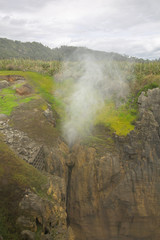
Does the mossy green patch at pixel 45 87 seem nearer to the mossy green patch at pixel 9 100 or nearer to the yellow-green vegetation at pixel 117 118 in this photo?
the mossy green patch at pixel 9 100

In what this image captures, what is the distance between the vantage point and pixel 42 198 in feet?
19.5

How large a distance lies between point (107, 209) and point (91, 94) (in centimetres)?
844

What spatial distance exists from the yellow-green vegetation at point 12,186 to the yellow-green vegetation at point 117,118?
6.21m

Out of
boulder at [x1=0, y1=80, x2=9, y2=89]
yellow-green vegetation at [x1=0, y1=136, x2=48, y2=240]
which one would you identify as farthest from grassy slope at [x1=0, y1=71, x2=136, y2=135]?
yellow-green vegetation at [x1=0, y1=136, x2=48, y2=240]

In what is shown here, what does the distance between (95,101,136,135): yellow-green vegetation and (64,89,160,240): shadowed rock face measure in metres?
1.84

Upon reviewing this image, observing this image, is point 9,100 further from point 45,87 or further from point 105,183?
point 105,183

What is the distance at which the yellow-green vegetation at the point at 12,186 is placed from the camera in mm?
4785

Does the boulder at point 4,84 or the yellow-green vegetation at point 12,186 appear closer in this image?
the yellow-green vegetation at point 12,186

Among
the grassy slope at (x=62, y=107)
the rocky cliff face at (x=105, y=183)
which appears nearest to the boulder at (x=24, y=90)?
the grassy slope at (x=62, y=107)

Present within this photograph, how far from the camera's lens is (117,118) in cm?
1259

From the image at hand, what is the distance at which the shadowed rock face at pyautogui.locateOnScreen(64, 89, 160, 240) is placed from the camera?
32.0ft

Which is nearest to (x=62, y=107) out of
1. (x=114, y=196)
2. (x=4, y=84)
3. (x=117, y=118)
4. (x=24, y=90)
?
(x=24, y=90)

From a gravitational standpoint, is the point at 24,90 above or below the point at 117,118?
above

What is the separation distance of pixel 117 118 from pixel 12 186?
8534 millimetres
